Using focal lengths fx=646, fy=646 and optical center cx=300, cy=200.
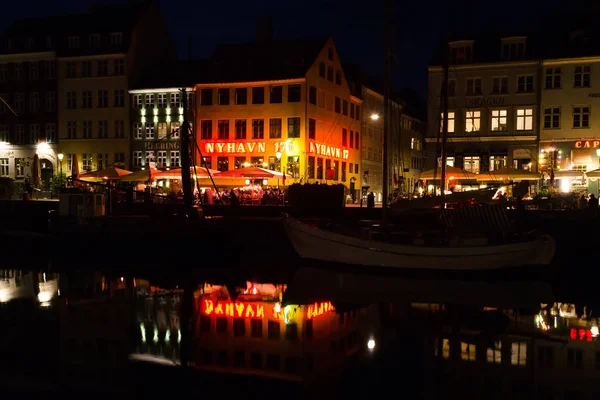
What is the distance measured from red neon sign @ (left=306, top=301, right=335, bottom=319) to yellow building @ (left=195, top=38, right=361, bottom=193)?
31050 millimetres

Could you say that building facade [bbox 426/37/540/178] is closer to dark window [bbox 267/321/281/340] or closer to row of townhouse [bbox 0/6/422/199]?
row of townhouse [bbox 0/6/422/199]

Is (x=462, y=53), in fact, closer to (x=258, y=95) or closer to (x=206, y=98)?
(x=258, y=95)

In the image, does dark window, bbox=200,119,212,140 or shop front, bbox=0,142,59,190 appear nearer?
dark window, bbox=200,119,212,140

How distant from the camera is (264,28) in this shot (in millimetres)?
59562

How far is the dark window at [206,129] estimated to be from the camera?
55.2 meters

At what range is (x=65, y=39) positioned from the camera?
59.6m

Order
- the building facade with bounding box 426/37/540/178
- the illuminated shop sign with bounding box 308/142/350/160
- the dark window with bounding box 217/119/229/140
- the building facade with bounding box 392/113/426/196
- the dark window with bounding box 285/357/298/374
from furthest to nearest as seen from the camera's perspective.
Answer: the building facade with bounding box 392/113/426/196
the dark window with bounding box 217/119/229/140
the illuminated shop sign with bounding box 308/142/350/160
the building facade with bounding box 426/37/540/178
the dark window with bounding box 285/357/298/374

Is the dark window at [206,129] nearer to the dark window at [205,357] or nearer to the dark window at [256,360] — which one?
the dark window at [205,357]

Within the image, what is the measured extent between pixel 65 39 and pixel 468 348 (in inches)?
2139

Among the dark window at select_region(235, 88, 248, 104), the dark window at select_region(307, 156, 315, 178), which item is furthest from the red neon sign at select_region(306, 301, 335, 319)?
the dark window at select_region(235, 88, 248, 104)

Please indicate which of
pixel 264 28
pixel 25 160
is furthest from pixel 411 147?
pixel 25 160

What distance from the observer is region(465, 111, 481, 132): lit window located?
51.0 meters

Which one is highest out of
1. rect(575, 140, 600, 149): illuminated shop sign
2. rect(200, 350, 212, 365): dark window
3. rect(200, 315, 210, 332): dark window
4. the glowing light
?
rect(575, 140, 600, 149): illuminated shop sign

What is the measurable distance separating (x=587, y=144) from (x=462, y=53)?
11745 mm
